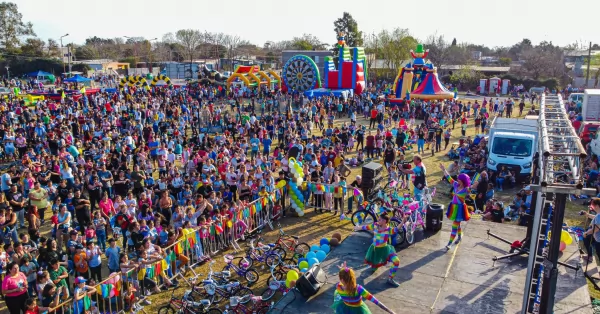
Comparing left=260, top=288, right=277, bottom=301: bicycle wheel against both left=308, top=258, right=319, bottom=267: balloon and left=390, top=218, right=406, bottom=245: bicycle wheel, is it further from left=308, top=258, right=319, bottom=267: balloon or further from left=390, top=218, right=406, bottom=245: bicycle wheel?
left=390, top=218, right=406, bottom=245: bicycle wheel

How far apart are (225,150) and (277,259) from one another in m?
7.64

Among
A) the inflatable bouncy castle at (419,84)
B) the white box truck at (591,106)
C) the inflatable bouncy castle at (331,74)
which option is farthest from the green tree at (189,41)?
the white box truck at (591,106)

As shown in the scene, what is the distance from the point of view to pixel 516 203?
13.8m

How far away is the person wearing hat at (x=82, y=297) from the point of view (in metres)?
8.27

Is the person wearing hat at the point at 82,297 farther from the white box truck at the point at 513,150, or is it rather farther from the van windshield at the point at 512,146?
the van windshield at the point at 512,146

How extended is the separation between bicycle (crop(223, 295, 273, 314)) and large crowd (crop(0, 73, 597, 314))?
6.93ft

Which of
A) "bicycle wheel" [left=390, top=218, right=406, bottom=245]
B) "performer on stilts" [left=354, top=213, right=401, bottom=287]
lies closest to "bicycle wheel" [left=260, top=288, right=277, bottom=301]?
"performer on stilts" [left=354, top=213, right=401, bottom=287]

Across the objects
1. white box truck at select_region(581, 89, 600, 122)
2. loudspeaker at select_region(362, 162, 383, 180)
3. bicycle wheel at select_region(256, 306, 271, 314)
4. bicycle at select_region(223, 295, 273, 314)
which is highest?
white box truck at select_region(581, 89, 600, 122)

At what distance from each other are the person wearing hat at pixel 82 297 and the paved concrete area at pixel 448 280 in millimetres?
3320

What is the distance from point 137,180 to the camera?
14438mm

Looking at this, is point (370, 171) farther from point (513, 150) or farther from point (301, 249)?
point (513, 150)

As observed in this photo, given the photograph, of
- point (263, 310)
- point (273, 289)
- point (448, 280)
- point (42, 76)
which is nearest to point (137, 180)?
point (273, 289)

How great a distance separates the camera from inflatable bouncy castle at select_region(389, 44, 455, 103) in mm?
34241

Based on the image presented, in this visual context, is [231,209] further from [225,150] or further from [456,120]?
[456,120]
